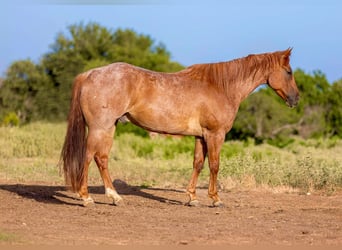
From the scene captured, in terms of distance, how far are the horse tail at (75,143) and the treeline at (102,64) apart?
71.5 ft

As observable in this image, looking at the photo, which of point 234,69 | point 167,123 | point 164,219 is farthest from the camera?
point 234,69

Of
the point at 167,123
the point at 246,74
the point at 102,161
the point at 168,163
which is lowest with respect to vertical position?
the point at 168,163

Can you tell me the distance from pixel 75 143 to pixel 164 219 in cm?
194

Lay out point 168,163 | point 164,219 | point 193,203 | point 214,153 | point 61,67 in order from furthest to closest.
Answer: point 61,67 → point 168,163 → point 193,203 → point 214,153 → point 164,219

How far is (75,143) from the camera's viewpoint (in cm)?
1009

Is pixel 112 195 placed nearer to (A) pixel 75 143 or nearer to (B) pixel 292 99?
(A) pixel 75 143

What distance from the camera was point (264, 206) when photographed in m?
10.8

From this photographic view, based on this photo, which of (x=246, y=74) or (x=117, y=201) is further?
(x=246, y=74)

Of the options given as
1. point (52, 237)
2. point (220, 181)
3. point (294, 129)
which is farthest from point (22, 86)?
point (52, 237)

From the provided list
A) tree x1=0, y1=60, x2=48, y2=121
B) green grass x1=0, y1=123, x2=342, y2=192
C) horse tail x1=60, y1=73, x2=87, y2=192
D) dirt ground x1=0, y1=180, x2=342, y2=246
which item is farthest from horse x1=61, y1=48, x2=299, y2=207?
tree x1=0, y1=60, x2=48, y2=121

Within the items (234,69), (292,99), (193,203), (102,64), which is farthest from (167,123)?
(102,64)

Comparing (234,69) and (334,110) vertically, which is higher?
(334,110)

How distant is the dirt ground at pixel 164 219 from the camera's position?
24.1 feet

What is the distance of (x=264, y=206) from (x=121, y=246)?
448 cm
